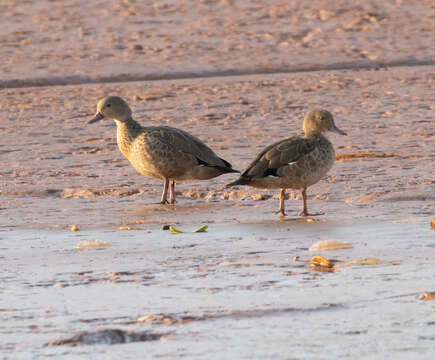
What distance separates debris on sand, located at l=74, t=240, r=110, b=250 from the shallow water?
0.21 ft

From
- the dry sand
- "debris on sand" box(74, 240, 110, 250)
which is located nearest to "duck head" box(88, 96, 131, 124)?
the dry sand

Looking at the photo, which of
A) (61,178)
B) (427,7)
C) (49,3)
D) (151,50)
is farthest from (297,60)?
(61,178)

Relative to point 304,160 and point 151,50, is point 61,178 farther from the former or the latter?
point 151,50

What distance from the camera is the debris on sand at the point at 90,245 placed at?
7.50 m

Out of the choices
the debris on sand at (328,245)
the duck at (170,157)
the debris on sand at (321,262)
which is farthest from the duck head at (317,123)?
the debris on sand at (321,262)

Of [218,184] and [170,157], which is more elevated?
[170,157]

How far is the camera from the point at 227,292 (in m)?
6.02

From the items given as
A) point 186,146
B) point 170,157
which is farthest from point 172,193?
point 186,146

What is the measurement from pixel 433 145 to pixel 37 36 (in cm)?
831

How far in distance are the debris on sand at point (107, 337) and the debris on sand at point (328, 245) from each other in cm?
206

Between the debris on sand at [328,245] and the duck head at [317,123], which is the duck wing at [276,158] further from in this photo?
the debris on sand at [328,245]

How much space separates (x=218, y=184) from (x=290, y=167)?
1.58 meters

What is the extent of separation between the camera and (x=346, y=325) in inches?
209

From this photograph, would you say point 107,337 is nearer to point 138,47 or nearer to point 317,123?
point 317,123
